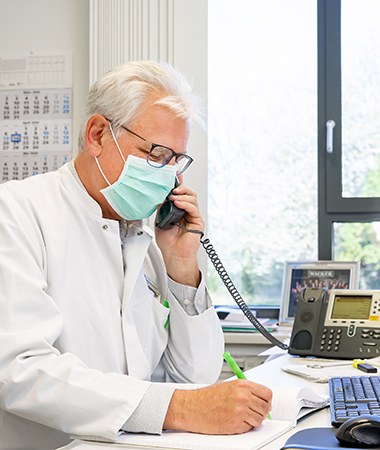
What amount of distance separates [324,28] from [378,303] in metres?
1.51

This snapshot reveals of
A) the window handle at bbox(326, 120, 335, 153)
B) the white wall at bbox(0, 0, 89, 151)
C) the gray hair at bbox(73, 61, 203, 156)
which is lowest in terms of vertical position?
the gray hair at bbox(73, 61, 203, 156)

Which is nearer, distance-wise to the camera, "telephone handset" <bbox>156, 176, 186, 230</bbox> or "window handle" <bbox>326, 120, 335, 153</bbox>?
"telephone handset" <bbox>156, 176, 186, 230</bbox>

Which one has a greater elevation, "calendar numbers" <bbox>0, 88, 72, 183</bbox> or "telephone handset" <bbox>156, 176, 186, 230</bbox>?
"calendar numbers" <bbox>0, 88, 72, 183</bbox>

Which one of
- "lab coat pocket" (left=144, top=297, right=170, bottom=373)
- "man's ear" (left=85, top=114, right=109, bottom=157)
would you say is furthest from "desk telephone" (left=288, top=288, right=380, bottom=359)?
"man's ear" (left=85, top=114, right=109, bottom=157)

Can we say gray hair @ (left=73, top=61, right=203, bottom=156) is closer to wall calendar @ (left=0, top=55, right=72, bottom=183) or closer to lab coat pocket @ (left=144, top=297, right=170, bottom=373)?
lab coat pocket @ (left=144, top=297, right=170, bottom=373)

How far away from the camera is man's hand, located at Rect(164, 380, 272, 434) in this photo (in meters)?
0.85

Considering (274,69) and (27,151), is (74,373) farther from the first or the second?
(274,69)

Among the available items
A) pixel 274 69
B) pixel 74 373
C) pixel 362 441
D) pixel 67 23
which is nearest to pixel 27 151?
pixel 67 23

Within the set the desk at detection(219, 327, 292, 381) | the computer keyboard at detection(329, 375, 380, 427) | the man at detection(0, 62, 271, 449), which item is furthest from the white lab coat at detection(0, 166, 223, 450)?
the desk at detection(219, 327, 292, 381)

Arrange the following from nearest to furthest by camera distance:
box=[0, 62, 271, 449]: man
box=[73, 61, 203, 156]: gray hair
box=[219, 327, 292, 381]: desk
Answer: box=[0, 62, 271, 449]: man < box=[73, 61, 203, 156]: gray hair < box=[219, 327, 292, 381]: desk

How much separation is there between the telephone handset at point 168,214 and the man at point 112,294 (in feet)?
0.06

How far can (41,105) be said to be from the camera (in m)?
2.57

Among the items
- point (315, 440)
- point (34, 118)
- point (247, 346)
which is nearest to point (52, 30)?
point (34, 118)

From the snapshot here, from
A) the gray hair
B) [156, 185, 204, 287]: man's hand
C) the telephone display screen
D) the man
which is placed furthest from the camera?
the telephone display screen
